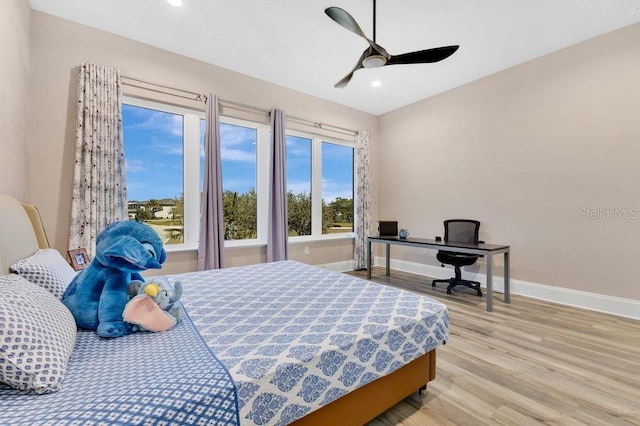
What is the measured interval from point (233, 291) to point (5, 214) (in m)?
1.30

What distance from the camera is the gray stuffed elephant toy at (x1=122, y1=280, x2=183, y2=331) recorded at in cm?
127

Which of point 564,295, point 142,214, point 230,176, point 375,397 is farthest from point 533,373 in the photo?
point 142,214

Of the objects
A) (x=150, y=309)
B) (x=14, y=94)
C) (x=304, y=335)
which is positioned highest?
(x=14, y=94)

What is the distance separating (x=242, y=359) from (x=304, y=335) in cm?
31

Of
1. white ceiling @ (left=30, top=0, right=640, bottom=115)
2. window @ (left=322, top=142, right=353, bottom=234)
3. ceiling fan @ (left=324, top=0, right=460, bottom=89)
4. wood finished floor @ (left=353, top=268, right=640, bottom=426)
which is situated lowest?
wood finished floor @ (left=353, top=268, right=640, bottom=426)

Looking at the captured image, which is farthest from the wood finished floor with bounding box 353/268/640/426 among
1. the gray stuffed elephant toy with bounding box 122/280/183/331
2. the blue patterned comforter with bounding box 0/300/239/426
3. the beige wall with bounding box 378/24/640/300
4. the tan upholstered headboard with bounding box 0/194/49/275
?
the tan upholstered headboard with bounding box 0/194/49/275

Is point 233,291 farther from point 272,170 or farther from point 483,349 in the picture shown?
point 272,170

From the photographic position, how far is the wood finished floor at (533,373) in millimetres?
1530

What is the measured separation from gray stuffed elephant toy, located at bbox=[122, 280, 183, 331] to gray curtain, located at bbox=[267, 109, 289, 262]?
2541 mm

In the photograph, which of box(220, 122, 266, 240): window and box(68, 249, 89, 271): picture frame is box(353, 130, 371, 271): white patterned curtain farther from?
box(68, 249, 89, 271): picture frame

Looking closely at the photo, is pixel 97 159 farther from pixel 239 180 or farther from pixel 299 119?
pixel 299 119

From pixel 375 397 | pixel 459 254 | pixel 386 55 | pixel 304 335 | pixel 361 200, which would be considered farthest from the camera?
pixel 361 200

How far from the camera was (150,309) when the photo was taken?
1316mm

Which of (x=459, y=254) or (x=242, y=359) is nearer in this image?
(x=242, y=359)
